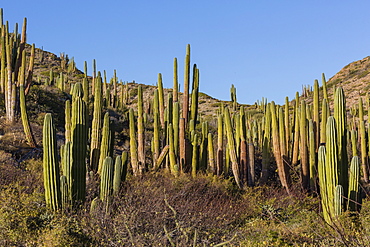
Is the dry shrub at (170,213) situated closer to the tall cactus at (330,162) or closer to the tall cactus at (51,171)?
the tall cactus at (51,171)

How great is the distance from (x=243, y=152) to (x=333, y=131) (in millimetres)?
4290

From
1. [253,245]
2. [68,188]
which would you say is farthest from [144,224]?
[253,245]

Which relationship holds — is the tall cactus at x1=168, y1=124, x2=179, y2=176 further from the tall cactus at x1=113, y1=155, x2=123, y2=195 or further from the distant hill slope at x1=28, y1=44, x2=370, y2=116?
the distant hill slope at x1=28, y1=44, x2=370, y2=116

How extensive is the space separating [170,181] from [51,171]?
Answer: 11.6 feet

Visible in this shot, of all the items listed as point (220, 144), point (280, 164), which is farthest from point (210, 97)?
point (280, 164)

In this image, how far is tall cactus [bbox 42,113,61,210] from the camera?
884 centimetres

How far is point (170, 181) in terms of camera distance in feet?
37.5

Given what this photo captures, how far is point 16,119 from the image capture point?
14945mm

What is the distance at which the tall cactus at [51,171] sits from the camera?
29.0 ft

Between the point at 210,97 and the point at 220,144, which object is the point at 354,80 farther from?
the point at 220,144

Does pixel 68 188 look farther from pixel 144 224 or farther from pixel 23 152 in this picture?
pixel 23 152

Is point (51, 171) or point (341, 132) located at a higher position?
point (341, 132)

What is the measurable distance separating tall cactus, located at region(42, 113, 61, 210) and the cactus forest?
0.07 feet

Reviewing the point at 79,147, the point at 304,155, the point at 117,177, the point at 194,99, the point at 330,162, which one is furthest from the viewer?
the point at 194,99
